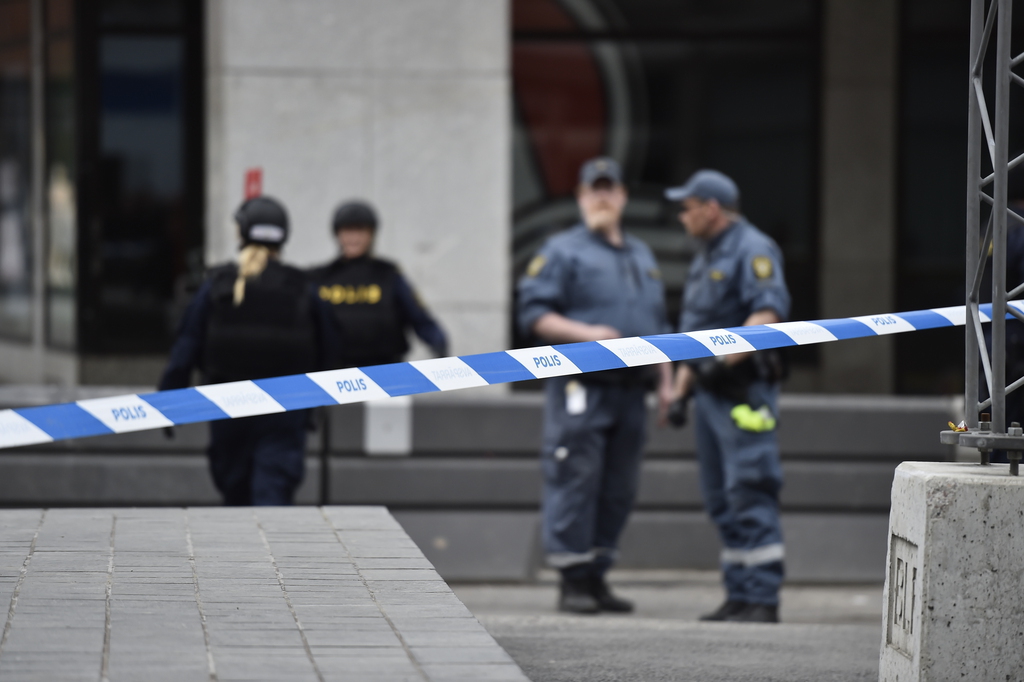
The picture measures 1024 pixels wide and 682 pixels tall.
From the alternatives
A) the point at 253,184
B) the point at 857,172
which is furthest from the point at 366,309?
the point at 857,172

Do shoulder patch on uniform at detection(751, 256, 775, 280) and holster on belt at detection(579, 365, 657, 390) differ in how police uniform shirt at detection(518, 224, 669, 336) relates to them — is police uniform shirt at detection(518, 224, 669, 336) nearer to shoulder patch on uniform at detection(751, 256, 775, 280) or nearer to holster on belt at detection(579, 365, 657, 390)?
holster on belt at detection(579, 365, 657, 390)

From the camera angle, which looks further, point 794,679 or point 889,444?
point 889,444

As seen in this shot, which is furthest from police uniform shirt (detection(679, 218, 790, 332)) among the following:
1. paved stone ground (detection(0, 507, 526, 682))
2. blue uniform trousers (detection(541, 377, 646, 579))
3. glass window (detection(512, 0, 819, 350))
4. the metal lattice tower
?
glass window (detection(512, 0, 819, 350))

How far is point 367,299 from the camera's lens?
7352mm

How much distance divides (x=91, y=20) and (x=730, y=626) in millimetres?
7972

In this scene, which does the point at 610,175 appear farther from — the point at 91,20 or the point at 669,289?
the point at 91,20

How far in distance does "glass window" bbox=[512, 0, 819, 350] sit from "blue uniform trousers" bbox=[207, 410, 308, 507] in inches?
220

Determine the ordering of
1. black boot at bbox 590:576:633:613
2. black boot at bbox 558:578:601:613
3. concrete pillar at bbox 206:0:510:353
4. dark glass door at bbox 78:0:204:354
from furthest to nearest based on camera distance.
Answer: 1. dark glass door at bbox 78:0:204:354
2. concrete pillar at bbox 206:0:510:353
3. black boot at bbox 590:576:633:613
4. black boot at bbox 558:578:601:613

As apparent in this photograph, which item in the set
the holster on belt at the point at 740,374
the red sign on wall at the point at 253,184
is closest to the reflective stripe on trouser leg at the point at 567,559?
the holster on belt at the point at 740,374

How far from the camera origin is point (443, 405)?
784 cm

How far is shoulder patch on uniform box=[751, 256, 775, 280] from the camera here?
6.36 m

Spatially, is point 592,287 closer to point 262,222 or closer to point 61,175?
point 262,222

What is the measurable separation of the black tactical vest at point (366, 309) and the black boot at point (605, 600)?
61.8 inches

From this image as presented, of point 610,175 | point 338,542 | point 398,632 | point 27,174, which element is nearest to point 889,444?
point 610,175
